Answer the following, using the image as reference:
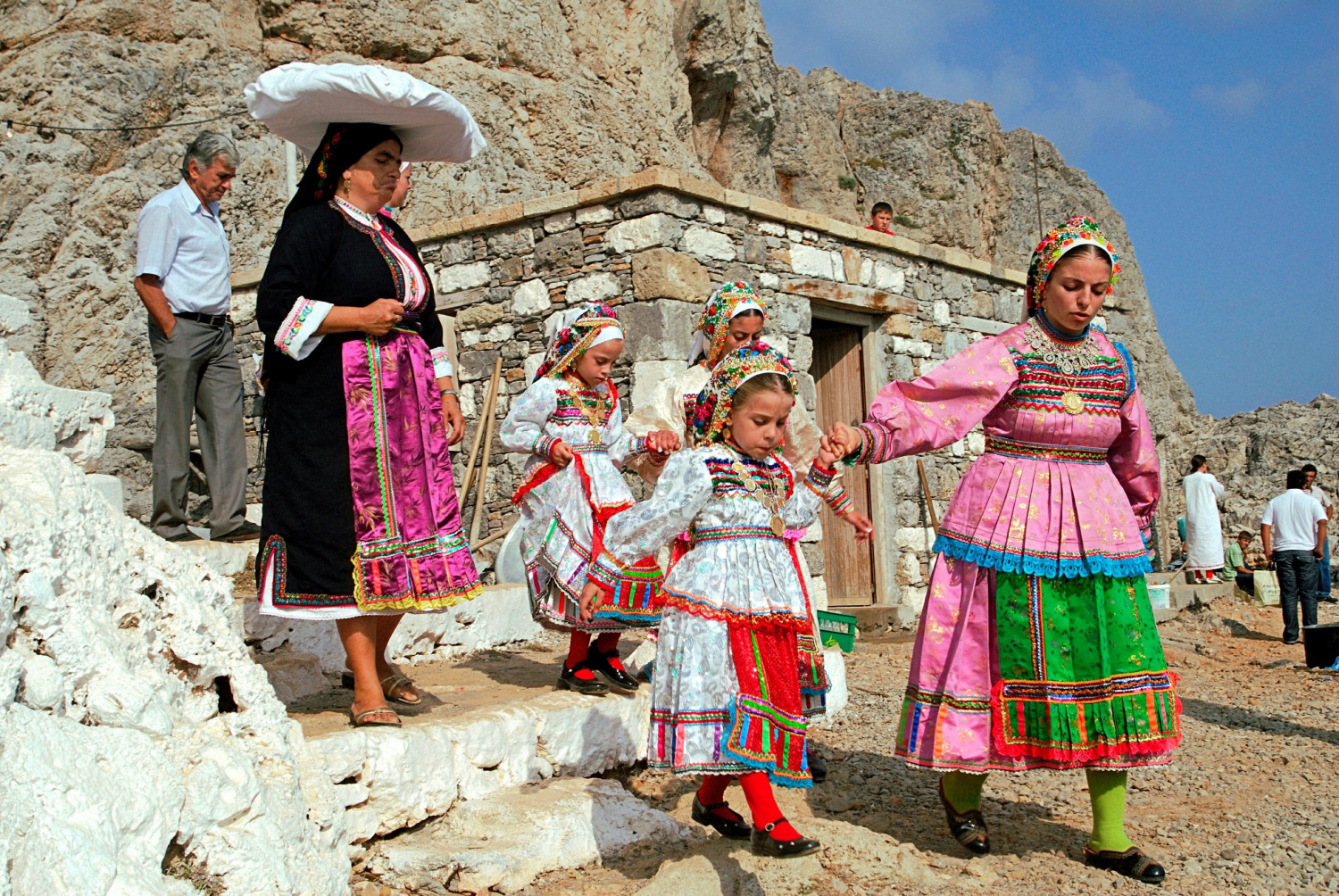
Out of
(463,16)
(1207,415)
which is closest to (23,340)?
(463,16)

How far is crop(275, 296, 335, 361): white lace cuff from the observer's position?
3148 mm

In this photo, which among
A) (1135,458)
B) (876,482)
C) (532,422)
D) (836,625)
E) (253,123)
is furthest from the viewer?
(253,123)

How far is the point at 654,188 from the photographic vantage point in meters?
7.07

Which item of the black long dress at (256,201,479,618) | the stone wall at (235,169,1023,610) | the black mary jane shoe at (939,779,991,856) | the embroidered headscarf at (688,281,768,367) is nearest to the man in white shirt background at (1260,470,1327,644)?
the stone wall at (235,169,1023,610)

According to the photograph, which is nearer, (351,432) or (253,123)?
(351,432)

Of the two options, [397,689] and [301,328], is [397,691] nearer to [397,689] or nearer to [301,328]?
[397,689]

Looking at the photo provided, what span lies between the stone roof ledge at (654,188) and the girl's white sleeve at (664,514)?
4098 millimetres

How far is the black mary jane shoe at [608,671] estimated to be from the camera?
14.2ft

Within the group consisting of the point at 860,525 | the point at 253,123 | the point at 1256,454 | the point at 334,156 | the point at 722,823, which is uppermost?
the point at 253,123

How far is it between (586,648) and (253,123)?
32.7 feet

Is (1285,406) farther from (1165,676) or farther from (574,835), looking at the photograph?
(574,835)

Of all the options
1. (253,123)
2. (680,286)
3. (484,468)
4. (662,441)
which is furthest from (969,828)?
(253,123)

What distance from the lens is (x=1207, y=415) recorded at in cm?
2028

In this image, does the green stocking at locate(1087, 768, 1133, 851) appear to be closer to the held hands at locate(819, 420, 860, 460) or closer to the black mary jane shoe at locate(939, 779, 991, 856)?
the black mary jane shoe at locate(939, 779, 991, 856)
